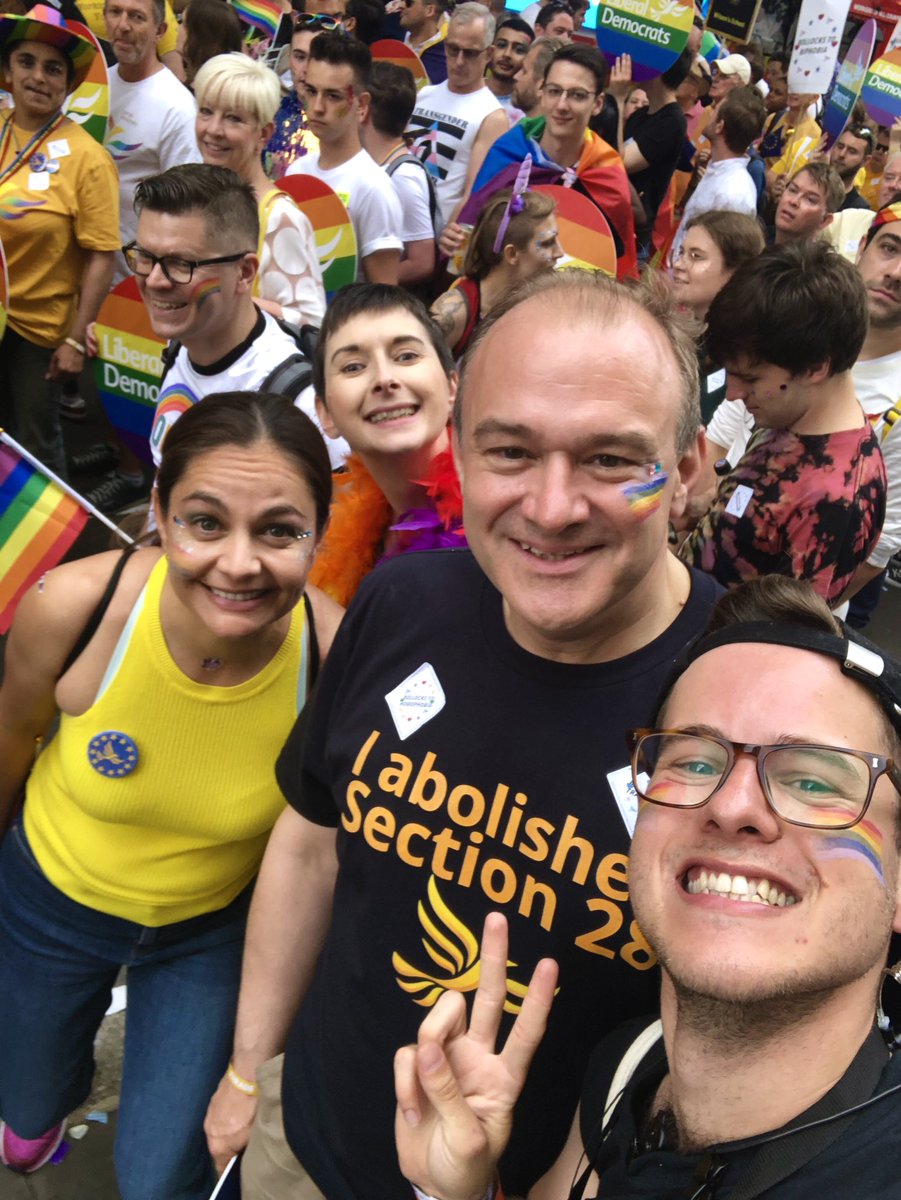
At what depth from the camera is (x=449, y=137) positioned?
5805 millimetres

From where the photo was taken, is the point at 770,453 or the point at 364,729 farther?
the point at 770,453

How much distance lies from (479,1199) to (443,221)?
5.14 m

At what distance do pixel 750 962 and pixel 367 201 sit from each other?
3827mm

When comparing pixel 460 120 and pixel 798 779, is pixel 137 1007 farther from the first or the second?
pixel 460 120

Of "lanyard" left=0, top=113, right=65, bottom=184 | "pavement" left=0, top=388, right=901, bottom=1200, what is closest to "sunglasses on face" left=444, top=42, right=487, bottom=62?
"lanyard" left=0, top=113, right=65, bottom=184

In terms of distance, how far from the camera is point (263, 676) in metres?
1.99

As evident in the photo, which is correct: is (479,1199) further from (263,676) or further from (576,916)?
(263,676)

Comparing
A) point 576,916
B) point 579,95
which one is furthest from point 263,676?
point 579,95

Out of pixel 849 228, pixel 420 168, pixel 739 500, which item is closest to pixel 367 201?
pixel 420 168

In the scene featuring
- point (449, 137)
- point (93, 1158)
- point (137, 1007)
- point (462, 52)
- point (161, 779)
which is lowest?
point (93, 1158)

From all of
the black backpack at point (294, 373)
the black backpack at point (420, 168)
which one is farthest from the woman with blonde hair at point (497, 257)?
the black backpack at point (420, 168)

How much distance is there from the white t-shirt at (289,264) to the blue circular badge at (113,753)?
6.24 ft

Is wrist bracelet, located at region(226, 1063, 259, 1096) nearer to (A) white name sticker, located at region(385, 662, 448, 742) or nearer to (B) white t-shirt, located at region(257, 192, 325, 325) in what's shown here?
(A) white name sticker, located at region(385, 662, 448, 742)

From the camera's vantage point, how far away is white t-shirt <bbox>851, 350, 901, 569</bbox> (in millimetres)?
3486
